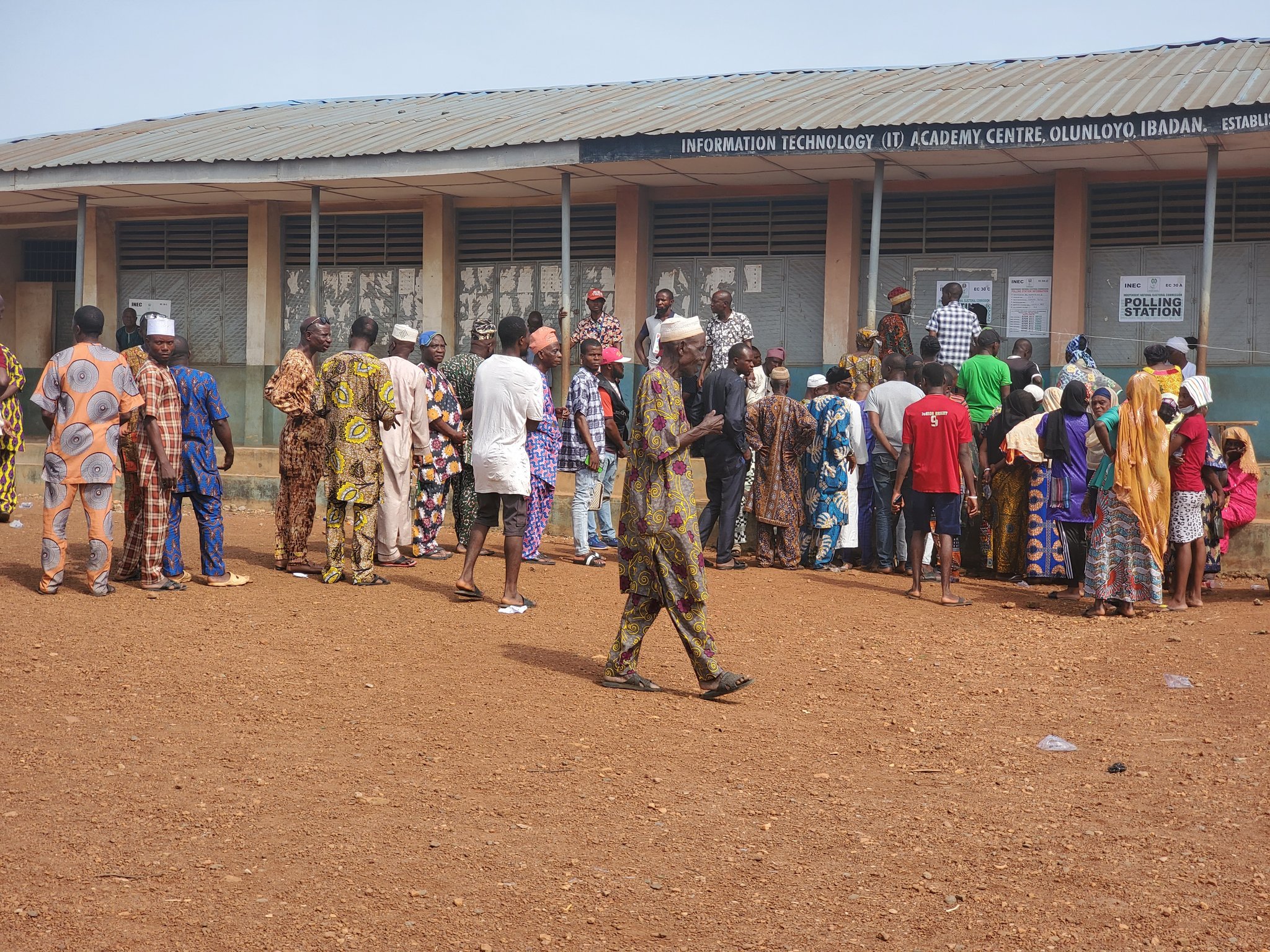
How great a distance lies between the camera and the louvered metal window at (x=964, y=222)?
14.1 meters

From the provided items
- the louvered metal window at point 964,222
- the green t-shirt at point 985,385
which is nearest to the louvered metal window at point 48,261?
the louvered metal window at point 964,222

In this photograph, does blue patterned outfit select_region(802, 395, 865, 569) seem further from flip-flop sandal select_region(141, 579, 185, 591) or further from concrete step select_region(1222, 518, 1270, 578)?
flip-flop sandal select_region(141, 579, 185, 591)

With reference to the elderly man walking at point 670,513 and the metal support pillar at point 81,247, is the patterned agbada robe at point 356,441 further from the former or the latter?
the metal support pillar at point 81,247

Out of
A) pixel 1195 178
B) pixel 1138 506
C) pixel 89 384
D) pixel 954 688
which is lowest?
pixel 954 688

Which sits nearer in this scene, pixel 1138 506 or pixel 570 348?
pixel 1138 506

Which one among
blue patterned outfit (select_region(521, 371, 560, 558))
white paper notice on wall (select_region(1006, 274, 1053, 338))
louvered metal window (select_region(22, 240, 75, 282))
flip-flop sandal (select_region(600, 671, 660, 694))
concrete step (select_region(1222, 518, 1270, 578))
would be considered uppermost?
louvered metal window (select_region(22, 240, 75, 282))

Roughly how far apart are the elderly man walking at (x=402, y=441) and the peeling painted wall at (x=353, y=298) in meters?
7.70

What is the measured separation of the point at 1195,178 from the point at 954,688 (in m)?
8.82

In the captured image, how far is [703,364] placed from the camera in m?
11.5

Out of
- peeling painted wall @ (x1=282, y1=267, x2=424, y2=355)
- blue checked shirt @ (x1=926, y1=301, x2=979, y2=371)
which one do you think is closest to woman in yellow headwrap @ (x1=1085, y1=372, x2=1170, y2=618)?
blue checked shirt @ (x1=926, y1=301, x2=979, y2=371)

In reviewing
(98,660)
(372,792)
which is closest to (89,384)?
(98,660)

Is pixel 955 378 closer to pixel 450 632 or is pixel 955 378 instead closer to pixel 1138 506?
pixel 1138 506

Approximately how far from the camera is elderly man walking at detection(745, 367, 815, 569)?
10586mm

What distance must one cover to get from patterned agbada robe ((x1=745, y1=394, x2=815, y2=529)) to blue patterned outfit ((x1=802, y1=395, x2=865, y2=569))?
128 millimetres
